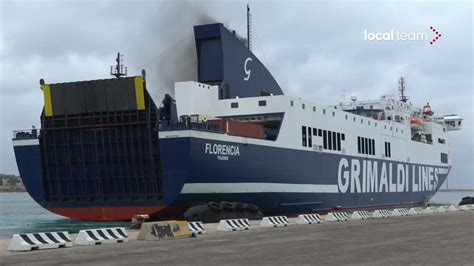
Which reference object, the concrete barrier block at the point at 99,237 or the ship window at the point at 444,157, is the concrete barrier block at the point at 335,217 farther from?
the ship window at the point at 444,157

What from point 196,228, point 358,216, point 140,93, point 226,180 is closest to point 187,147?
point 226,180

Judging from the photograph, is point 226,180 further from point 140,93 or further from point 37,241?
point 37,241

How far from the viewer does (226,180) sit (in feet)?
99.1

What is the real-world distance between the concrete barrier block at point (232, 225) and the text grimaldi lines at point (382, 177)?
18.5m

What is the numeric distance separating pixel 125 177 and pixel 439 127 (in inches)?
1731

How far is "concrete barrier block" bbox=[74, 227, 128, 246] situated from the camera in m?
17.1

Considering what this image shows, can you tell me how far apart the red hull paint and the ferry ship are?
5cm

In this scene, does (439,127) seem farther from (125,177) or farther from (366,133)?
(125,177)

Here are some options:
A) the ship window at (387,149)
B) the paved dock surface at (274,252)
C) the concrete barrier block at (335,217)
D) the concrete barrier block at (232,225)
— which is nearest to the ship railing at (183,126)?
the concrete barrier block at (232,225)

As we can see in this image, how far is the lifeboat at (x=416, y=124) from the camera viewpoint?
58.6 metres

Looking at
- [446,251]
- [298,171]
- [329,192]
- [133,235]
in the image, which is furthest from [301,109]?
[446,251]

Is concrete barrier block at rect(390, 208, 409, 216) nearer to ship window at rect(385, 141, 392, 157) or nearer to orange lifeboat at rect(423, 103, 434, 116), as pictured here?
ship window at rect(385, 141, 392, 157)

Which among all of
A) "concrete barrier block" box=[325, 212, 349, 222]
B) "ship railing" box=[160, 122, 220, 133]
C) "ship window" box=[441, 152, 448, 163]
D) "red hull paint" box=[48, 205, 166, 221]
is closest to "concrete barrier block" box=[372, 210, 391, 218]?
"concrete barrier block" box=[325, 212, 349, 222]

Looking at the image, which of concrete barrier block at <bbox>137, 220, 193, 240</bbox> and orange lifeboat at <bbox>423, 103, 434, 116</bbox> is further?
orange lifeboat at <bbox>423, 103, 434, 116</bbox>
